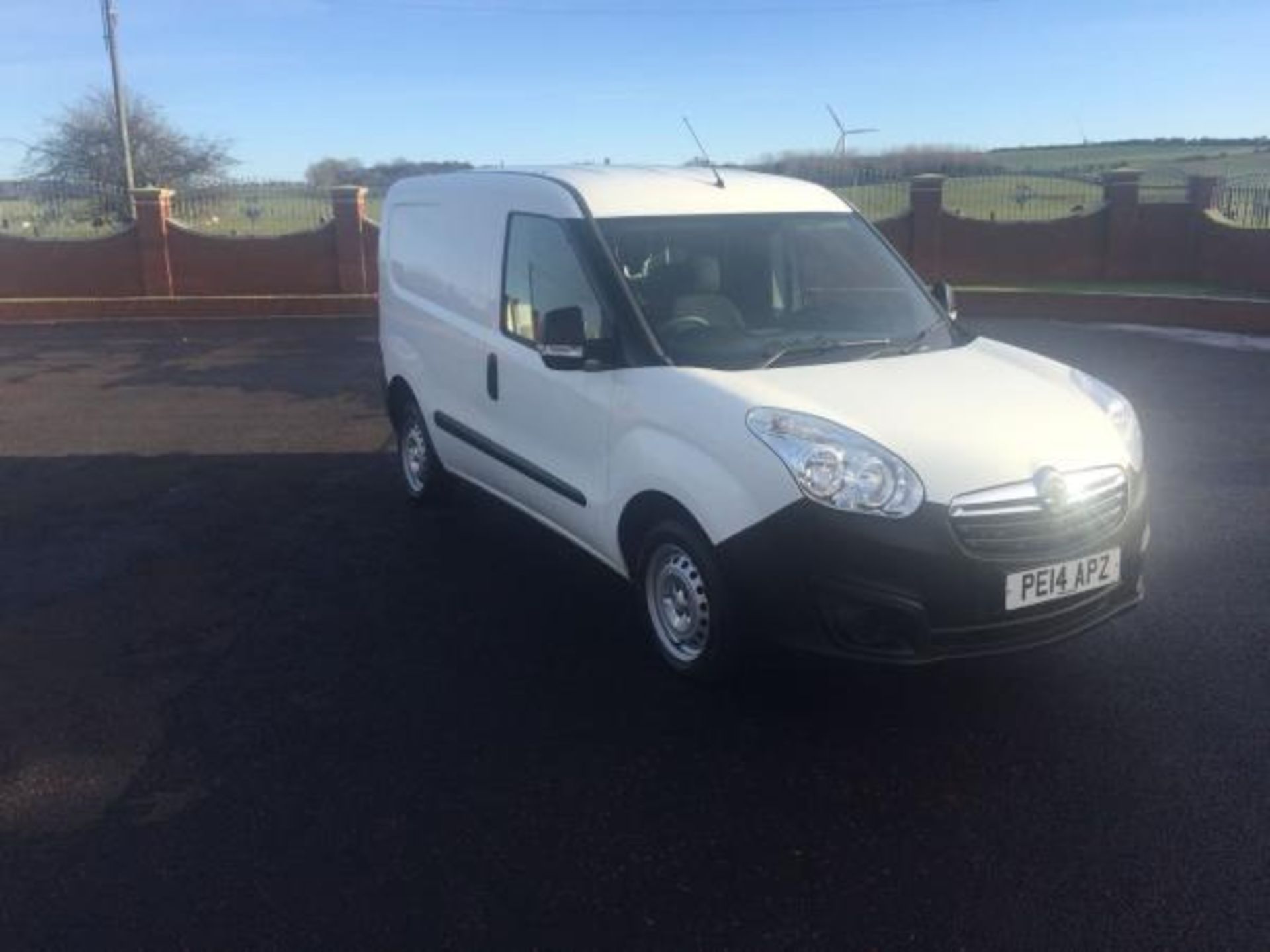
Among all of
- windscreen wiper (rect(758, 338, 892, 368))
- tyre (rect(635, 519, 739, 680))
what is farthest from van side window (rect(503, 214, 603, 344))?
tyre (rect(635, 519, 739, 680))

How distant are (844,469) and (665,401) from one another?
801 mm

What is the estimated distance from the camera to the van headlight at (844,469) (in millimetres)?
3738

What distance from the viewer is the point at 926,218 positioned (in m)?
20.7

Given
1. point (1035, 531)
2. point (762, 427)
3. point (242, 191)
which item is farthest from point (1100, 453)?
point (242, 191)

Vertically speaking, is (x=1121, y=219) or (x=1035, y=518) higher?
(x=1121, y=219)

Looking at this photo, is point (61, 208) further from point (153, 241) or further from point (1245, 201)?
point (1245, 201)

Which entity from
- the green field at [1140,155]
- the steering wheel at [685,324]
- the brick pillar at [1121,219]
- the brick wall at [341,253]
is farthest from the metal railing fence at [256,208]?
the green field at [1140,155]

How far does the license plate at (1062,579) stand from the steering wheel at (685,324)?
5.34ft

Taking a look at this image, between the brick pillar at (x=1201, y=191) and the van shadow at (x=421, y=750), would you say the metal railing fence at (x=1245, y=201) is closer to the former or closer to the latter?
the brick pillar at (x=1201, y=191)

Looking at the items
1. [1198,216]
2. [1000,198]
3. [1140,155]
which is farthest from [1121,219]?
[1140,155]

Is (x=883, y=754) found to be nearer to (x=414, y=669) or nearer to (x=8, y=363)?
(x=414, y=669)

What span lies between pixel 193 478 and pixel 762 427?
5.22 m

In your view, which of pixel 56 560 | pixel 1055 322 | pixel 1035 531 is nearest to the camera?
pixel 1035 531

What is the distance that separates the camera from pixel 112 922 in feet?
9.86
